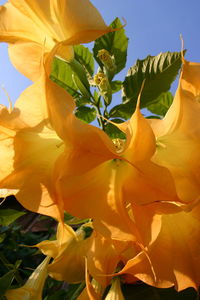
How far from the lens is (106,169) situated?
17.8 inches

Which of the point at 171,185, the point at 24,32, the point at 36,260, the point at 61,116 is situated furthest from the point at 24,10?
the point at 36,260

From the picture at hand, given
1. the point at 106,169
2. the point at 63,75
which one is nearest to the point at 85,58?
the point at 63,75

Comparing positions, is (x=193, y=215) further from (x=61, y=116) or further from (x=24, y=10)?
(x=24, y=10)

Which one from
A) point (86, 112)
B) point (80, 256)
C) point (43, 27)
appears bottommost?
point (80, 256)

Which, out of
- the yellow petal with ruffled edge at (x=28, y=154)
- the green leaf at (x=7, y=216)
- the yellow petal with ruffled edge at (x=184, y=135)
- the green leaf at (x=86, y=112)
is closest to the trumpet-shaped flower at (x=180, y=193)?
the yellow petal with ruffled edge at (x=184, y=135)

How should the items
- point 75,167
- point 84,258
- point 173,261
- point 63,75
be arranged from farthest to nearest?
point 63,75
point 84,258
point 173,261
point 75,167

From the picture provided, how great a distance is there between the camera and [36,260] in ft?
5.79

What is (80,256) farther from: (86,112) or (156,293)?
(86,112)

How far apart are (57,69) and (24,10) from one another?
319 millimetres

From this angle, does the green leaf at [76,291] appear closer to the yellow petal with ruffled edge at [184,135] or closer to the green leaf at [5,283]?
the green leaf at [5,283]

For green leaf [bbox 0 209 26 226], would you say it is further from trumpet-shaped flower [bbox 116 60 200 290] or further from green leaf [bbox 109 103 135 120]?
trumpet-shaped flower [bbox 116 60 200 290]

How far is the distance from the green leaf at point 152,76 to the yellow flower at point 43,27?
0.19 metres

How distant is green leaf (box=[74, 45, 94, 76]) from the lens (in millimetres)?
847

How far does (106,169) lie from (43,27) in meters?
0.27
